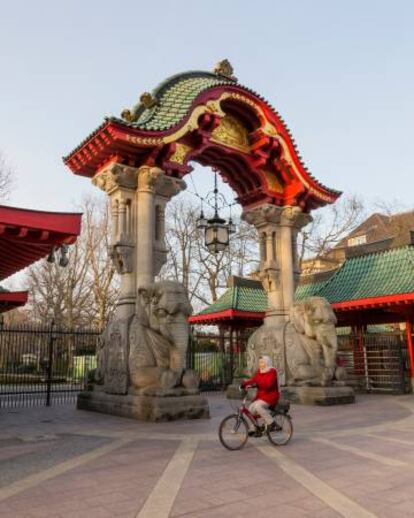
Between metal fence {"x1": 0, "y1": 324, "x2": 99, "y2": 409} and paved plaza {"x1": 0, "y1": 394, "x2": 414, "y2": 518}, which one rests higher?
metal fence {"x1": 0, "y1": 324, "x2": 99, "y2": 409}

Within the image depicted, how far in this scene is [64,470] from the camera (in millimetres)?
5984

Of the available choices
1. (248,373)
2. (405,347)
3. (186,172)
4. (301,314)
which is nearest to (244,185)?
(186,172)

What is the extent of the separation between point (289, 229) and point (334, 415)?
660 cm

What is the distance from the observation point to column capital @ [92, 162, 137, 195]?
12219 mm

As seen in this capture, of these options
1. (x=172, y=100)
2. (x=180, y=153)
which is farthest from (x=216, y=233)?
(x=172, y=100)

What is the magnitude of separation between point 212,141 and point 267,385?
28.4ft

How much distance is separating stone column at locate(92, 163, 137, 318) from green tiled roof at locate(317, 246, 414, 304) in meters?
9.30

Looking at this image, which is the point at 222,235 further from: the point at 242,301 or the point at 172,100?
the point at 242,301

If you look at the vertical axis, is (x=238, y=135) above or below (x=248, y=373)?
above

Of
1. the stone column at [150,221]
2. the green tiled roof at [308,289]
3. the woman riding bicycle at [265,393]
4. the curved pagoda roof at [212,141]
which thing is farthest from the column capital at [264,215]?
the woman riding bicycle at [265,393]

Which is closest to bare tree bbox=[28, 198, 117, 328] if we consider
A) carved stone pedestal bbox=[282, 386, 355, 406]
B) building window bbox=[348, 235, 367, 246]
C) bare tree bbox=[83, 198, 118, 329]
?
bare tree bbox=[83, 198, 118, 329]

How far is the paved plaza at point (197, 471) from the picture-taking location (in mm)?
4578

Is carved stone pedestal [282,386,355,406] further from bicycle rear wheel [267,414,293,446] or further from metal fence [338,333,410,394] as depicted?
bicycle rear wheel [267,414,293,446]

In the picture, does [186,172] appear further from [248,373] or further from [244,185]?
[248,373]
